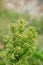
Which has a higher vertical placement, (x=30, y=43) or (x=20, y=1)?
(x=20, y=1)

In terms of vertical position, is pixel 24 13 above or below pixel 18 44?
above

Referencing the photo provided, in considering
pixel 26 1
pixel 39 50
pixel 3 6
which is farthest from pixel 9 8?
pixel 39 50

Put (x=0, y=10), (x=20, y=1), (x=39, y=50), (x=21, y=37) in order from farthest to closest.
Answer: (x=20, y=1) < (x=0, y=10) < (x=39, y=50) < (x=21, y=37)

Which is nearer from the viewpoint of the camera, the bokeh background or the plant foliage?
the plant foliage

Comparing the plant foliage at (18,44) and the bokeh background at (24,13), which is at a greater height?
the bokeh background at (24,13)

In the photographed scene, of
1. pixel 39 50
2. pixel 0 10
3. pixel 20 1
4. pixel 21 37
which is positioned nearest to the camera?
pixel 21 37

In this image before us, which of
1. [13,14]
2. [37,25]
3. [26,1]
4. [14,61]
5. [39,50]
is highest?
[26,1]

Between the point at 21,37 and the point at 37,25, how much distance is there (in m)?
11.0

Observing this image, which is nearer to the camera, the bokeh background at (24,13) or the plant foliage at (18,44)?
the plant foliage at (18,44)

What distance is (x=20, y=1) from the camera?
27.9 meters

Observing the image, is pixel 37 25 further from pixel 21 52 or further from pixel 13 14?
pixel 21 52

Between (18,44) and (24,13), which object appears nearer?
(18,44)

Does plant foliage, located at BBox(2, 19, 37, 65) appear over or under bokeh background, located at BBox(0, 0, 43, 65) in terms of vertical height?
under

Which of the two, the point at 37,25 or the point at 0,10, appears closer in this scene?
the point at 37,25
